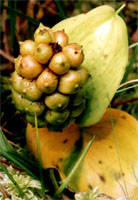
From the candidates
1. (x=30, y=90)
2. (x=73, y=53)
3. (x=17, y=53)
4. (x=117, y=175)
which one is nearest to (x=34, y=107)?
(x=30, y=90)

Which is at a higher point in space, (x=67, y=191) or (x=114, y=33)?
(x=114, y=33)

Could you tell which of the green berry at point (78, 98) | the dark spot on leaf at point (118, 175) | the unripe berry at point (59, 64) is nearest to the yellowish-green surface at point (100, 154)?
the dark spot on leaf at point (118, 175)

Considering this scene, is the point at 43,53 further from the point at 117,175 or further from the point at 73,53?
the point at 117,175

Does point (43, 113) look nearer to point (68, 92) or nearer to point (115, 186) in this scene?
point (68, 92)

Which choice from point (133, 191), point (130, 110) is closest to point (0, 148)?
point (133, 191)

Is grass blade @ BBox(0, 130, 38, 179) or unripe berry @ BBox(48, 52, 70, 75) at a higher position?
unripe berry @ BBox(48, 52, 70, 75)

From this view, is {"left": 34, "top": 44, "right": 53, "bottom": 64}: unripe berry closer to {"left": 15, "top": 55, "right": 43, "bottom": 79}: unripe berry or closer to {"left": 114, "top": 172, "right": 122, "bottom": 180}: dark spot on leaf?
{"left": 15, "top": 55, "right": 43, "bottom": 79}: unripe berry

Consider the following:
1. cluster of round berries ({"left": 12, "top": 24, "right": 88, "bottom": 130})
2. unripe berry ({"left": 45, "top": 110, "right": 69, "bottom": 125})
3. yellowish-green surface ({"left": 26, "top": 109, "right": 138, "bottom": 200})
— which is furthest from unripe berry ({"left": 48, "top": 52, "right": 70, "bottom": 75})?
yellowish-green surface ({"left": 26, "top": 109, "right": 138, "bottom": 200})
